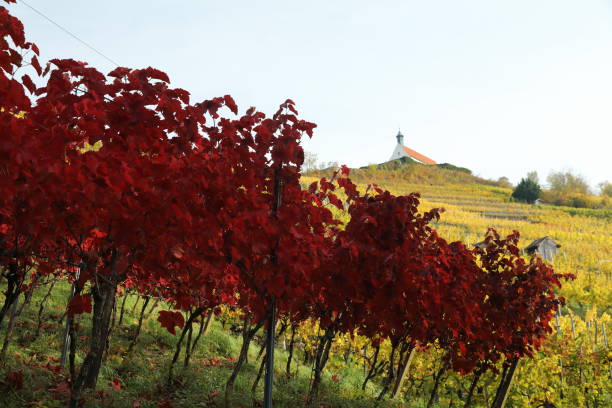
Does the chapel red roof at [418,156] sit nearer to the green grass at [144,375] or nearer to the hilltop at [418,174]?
the hilltop at [418,174]

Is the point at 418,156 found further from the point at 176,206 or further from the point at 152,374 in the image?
the point at 176,206

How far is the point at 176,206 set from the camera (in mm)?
2814

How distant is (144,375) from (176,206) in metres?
4.84

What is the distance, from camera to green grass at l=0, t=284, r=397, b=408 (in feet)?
16.2

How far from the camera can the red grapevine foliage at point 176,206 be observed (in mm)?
2668

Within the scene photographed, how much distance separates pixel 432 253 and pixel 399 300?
102 cm

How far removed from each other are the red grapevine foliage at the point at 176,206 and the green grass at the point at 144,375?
1264 millimetres

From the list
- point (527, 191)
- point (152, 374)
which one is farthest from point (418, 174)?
point (152, 374)

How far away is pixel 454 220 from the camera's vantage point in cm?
3759

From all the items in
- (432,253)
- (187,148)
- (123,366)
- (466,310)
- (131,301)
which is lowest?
(131,301)

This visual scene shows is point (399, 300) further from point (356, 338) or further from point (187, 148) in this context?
point (356, 338)

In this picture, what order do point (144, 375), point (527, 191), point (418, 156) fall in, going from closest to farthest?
point (144, 375)
point (527, 191)
point (418, 156)

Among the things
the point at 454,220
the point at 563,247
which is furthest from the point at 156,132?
the point at 454,220

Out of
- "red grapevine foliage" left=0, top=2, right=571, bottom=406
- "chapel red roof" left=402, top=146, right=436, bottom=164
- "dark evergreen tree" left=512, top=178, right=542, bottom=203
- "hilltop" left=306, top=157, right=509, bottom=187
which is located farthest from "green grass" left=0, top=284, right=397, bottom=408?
"chapel red roof" left=402, top=146, right=436, bottom=164
